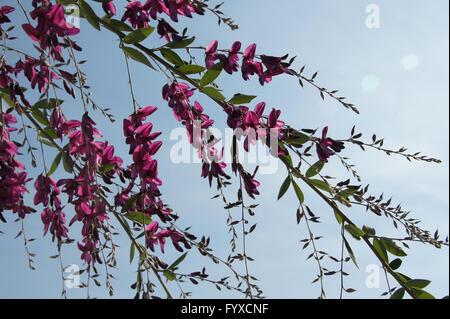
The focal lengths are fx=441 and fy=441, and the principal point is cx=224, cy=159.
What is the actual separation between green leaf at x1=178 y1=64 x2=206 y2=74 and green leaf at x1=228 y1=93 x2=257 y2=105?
0.49 ft

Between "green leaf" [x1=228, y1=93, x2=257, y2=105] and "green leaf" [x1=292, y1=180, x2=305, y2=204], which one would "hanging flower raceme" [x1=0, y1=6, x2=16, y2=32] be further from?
"green leaf" [x1=292, y1=180, x2=305, y2=204]

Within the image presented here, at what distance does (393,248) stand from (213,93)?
2.63 feet

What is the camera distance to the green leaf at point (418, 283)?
140cm

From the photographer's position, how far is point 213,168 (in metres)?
1.47

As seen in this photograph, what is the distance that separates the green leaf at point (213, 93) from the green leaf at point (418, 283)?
86 cm

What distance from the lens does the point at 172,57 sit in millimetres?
1579

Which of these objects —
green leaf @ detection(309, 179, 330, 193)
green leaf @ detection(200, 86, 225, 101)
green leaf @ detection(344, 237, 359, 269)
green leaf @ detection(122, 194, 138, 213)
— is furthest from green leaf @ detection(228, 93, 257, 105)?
green leaf @ detection(344, 237, 359, 269)

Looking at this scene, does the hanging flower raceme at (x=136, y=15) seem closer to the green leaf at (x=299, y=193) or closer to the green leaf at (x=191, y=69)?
the green leaf at (x=191, y=69)

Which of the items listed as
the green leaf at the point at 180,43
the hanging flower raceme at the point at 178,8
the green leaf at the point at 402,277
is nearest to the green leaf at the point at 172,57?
the green leaf at the point at 180,43

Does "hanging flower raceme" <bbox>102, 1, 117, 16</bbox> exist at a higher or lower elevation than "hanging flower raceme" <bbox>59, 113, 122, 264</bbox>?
higher

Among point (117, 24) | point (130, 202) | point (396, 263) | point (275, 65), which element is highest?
point (117, 24)

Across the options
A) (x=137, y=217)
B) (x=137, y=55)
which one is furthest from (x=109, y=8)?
(x=137, y=217)

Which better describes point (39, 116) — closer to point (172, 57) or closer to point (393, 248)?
point (172, 57)

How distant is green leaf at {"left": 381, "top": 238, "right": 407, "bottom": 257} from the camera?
1.47 m
